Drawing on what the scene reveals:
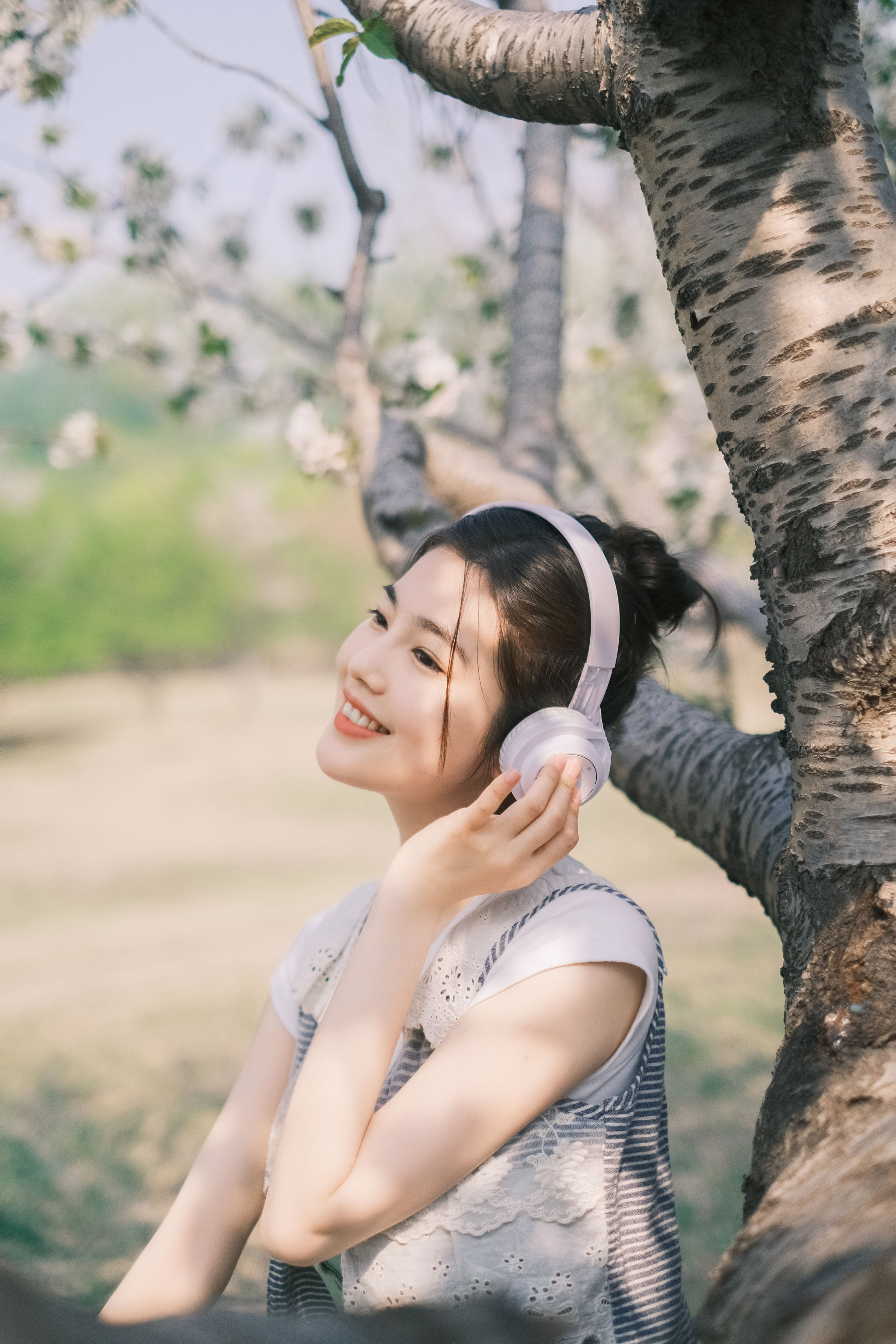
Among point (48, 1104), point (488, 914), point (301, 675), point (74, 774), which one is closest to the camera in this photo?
point (488, 914)

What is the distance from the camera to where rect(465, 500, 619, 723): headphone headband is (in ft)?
4.11

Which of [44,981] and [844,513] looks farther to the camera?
[44,981]

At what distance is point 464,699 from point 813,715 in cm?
43

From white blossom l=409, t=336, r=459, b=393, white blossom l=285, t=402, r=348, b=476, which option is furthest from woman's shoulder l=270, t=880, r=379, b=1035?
white blossom l=409, t=336, r=459, b=393

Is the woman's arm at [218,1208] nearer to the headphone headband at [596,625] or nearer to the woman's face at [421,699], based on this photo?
the woman's face at [421,699]

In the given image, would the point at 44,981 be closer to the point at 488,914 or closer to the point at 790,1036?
the point at 488,914

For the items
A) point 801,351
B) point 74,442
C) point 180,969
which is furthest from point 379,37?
point 180,969

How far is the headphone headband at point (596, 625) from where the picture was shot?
4.11 ft

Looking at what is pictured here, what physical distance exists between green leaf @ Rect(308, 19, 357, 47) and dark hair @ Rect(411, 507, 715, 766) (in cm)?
63

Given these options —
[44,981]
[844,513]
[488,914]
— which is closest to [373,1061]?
[488,914]

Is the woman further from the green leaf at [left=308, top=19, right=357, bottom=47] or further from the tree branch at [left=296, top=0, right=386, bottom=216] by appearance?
the tree branch at [left=296, top=0, right=386, bottom=216]

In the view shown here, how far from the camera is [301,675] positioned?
69.4 feet

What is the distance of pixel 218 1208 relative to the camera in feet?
4.13

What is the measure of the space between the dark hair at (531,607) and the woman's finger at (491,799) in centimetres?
19
